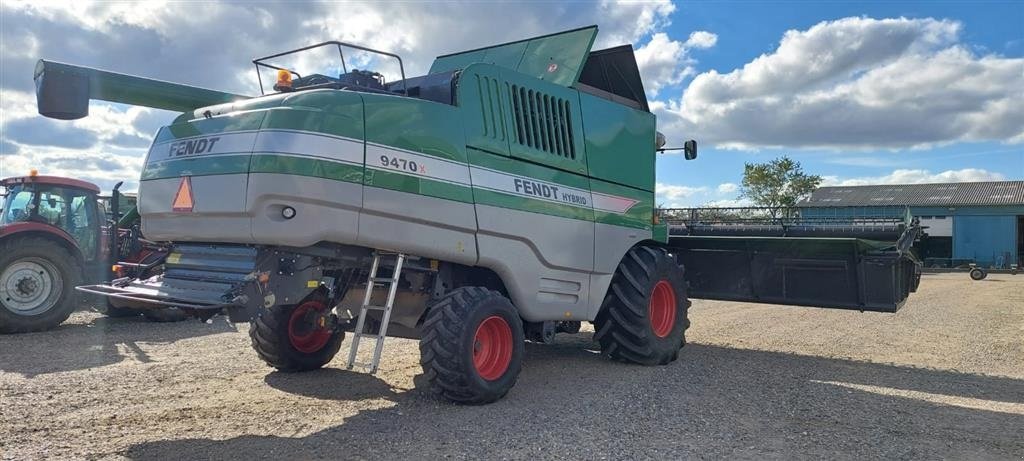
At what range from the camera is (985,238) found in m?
41.8

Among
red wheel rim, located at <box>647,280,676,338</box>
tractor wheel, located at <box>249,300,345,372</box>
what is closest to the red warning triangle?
tractor wheel, located at <box>249,300,345,372</box>

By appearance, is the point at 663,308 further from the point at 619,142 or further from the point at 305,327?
the point at 305,327

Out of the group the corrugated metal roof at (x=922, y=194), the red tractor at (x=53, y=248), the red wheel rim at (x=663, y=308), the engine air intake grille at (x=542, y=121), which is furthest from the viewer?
the corrugated metal roof at (x=922, y=194)

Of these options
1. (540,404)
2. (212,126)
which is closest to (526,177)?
(540,404)

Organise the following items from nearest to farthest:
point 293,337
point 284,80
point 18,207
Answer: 1. point 284,80
2. point 293,337
3. point 18,207

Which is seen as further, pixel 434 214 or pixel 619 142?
pixel 619 142

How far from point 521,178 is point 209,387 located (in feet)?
11.8

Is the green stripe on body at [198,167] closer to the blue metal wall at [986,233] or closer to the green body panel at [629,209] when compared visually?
the green body panel at [629,209]

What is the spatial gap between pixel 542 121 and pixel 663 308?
2.88 meters

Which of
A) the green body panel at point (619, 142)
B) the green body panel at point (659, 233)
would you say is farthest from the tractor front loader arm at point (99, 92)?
the green body panel at point (659, 233)

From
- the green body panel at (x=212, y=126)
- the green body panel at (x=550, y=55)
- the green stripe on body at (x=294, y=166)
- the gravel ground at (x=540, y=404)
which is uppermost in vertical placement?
the green body panel at (x=550, y=55)

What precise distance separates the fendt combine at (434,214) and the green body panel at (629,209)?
0.02 m

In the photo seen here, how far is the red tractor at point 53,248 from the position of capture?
10562 mm

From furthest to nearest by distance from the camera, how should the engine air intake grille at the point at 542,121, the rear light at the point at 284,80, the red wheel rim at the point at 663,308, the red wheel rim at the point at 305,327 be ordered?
the red wheel rim at the point at 663,308 < the red wheel rim at the point at 305,327 < the engine air intake grille at the point at 542,121 < the rear light at the point at 284,80
